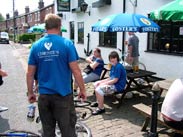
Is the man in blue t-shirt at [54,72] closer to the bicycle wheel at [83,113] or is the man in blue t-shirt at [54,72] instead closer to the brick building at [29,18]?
the bicycle wheel at [83,113]

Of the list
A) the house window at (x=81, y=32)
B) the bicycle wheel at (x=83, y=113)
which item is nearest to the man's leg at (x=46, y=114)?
the bicycle wheel at (x=83, y=113)

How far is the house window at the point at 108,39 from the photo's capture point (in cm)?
1260

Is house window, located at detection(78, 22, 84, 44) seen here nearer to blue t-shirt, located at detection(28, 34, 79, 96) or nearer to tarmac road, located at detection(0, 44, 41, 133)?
tarmac road, located at detection(0, 44, 41, 133)

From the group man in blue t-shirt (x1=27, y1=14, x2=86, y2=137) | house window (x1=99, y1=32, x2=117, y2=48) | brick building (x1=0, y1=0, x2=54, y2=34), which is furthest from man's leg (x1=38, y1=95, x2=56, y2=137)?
brick building (x1=0, y1=0, x2=54, y2=34)

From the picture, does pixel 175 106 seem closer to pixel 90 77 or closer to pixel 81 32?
pixel 90 77

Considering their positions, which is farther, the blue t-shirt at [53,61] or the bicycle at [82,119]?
the bicycle at [82,119]

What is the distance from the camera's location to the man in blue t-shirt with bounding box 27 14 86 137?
118 inches

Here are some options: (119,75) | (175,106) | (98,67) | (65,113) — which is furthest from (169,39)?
(65,113)

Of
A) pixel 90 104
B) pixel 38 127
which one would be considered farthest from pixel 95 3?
pixel 38 127

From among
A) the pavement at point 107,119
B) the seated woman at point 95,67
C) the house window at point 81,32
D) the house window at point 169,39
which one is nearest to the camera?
the pavement at point 107,119

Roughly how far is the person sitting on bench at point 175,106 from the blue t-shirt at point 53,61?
1325mm

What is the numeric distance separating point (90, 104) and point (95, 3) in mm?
8030

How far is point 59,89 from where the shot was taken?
9.98ft

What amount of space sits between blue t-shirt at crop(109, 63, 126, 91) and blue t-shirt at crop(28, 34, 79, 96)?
2793 mm
